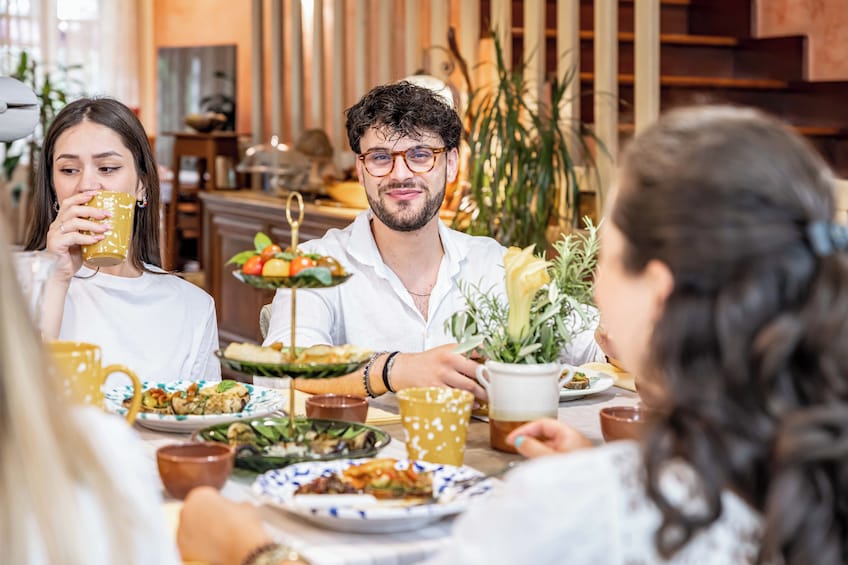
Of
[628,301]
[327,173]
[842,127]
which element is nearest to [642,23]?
[842,127]

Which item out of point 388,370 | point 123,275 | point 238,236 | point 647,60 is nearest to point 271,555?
point 388,370

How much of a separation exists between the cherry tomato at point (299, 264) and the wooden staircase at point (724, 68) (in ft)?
11.5

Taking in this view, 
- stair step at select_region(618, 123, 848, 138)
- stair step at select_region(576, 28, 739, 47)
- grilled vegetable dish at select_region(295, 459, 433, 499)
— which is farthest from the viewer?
stair step at select_region(576, 28, 739, 47)

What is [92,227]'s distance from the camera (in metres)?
2.14

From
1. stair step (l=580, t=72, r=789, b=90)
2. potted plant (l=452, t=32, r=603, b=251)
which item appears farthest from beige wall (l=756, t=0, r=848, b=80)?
potted plant (l=452, t=32, r=603, b=251)

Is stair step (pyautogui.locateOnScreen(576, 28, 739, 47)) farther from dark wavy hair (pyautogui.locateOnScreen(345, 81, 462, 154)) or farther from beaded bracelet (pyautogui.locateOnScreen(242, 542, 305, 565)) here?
beaded bracelet (pyautogui.locateOnScreen(242, 542, 305, 565))

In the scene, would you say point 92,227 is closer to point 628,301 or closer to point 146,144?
point 146,144

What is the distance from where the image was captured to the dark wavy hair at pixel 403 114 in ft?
8.52

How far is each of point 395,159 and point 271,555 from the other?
1503 millimetres

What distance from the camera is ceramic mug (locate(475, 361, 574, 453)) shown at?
1.79 m

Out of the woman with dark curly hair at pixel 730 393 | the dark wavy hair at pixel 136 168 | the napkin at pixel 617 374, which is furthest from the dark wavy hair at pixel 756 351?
the dark wavy hair at pixel 136 168

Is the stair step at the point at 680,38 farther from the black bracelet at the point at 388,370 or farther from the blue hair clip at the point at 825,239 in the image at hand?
the blue hair clip at the point at 825,239

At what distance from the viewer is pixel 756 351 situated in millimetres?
970

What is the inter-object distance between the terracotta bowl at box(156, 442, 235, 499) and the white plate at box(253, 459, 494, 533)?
0.16 ft
